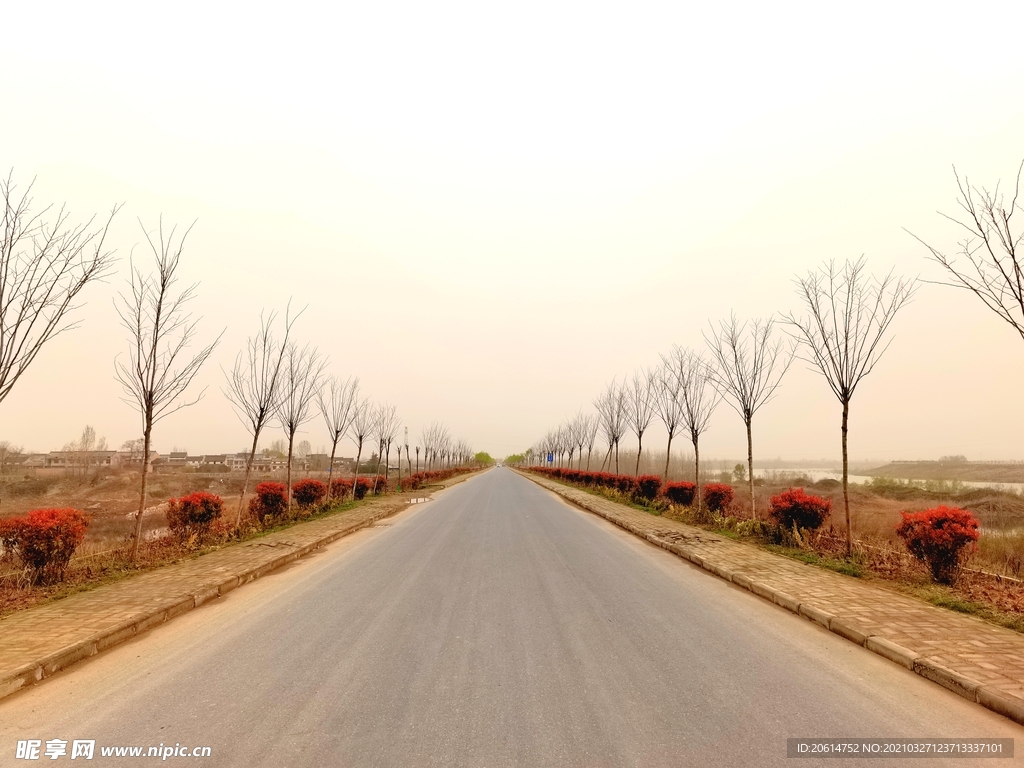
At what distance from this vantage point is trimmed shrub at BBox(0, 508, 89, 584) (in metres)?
7.13

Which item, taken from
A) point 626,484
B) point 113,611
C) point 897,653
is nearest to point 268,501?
point 113,611

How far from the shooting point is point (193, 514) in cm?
1144

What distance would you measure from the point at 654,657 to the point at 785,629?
2.05 m

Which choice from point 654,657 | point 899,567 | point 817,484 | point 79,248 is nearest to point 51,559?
point 79,248

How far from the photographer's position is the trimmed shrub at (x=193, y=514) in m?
11.2

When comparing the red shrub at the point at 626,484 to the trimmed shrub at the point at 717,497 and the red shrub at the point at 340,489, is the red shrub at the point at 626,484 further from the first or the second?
the red shrub at the point at 340,489

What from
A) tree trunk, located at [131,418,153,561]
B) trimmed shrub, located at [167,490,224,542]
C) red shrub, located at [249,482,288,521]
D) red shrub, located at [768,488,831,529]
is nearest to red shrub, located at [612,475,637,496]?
red shrub, located at [768,488,831,529]

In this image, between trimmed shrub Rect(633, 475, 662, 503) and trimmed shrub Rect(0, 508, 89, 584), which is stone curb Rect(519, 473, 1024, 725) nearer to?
trimmed shrub Rect(0, 508, 89, 584)

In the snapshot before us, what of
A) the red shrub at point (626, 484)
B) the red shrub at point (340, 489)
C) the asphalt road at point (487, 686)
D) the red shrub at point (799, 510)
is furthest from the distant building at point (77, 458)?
the red shrub at point (799, 510)

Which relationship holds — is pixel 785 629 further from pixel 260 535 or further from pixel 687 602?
pixel 260 535

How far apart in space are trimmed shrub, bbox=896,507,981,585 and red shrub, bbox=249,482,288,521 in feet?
51.8

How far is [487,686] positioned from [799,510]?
9.49 metres

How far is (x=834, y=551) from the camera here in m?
9.81

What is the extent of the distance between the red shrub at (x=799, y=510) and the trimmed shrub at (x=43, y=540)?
13.1 meters
